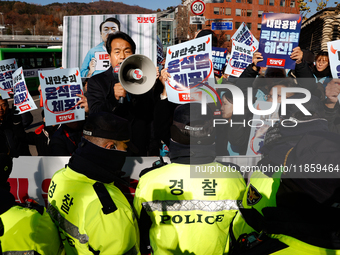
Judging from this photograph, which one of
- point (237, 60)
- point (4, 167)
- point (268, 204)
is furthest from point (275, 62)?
point (4, 167)

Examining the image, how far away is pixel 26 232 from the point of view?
4.53 feet

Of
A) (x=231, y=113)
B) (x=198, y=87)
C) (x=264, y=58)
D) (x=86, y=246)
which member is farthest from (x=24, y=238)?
(x=264, y=58)

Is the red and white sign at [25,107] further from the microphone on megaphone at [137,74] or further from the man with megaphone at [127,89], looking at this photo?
the microphone on megaphone at [137,74]

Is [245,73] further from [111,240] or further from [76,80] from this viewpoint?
[111,240]

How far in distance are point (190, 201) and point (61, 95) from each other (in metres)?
2.33

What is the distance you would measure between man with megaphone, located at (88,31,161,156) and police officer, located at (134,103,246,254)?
97 cm

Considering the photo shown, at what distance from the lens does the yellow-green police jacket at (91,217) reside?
56.0 inches

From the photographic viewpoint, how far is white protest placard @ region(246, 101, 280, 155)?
311 centimetres

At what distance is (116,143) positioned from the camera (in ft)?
5.75

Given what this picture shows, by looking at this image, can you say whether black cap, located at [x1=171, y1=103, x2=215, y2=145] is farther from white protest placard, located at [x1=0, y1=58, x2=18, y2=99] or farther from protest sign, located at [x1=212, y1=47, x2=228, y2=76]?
white protest placard, located at [x1=0, y1=58, x2=18, y2=99]

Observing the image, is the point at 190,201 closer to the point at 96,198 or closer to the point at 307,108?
the point at 96,198

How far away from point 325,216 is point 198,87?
2.14 metres

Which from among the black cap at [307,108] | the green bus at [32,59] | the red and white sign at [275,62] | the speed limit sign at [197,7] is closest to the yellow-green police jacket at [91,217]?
the black cap at [307,108]

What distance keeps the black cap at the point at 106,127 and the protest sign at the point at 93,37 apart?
2461mm
